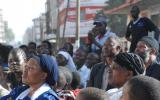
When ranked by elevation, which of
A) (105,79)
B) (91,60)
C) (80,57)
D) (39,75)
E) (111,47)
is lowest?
(80,57)

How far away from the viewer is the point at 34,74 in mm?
4133

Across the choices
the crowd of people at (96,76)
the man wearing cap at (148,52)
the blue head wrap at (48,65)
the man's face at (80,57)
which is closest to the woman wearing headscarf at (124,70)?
the crowd of people at (96,76)

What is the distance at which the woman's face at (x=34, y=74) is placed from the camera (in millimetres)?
4129

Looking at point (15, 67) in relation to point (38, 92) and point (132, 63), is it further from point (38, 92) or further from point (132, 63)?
point (132, 63)

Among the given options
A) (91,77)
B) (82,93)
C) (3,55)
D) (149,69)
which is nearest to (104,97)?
(82,93)

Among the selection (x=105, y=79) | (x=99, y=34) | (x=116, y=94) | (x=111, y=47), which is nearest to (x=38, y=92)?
(x=116, y=94)

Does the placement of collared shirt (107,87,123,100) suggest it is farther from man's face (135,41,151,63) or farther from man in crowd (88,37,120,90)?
man's face (135,41,151,63)

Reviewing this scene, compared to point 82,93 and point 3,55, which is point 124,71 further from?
point 3,55

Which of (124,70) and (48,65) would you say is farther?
(48,65)

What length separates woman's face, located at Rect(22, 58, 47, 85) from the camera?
13.5 feet

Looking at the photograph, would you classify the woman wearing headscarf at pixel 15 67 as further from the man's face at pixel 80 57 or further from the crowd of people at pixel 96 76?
the man's face at pixel 80 57

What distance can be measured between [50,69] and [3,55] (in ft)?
12.0

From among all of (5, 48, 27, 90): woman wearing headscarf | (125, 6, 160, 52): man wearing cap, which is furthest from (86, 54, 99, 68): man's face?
(5, 48, 27, 90): woman wearing headscarf

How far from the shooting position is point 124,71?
3.95 m
